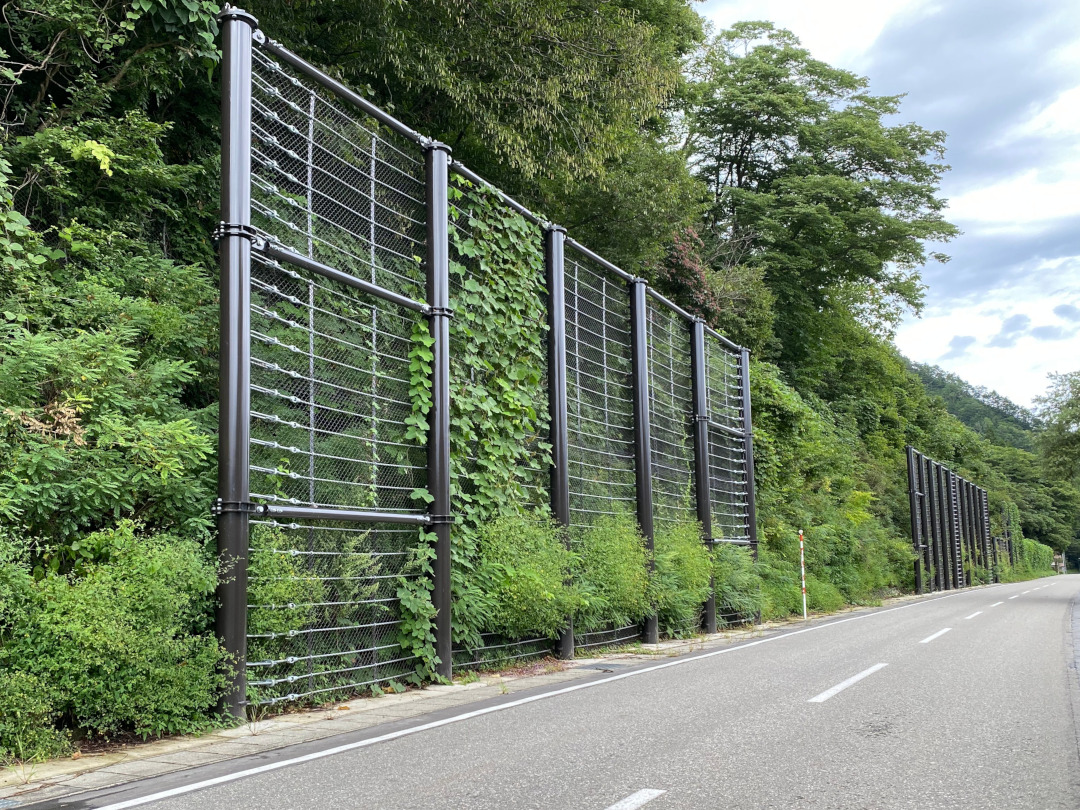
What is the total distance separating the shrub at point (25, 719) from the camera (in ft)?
17.2

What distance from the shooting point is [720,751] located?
17.9 ft

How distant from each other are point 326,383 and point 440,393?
146 centimetres

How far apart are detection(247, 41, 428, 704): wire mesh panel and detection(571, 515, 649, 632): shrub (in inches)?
142

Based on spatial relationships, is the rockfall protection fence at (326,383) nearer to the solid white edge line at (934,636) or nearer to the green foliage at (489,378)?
the green foliage at (489,378)

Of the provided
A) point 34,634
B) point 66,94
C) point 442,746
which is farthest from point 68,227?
point 442,746

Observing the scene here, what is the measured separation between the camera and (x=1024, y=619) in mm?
17969

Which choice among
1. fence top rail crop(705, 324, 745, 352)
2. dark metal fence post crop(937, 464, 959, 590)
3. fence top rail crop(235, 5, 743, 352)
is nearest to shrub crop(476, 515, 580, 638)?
fence top rail crop(235, 5, 743, 352)

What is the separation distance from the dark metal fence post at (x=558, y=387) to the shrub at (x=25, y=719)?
687cm

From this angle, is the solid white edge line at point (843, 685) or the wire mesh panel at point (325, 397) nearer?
the wire mesh panel at point (325, 397)

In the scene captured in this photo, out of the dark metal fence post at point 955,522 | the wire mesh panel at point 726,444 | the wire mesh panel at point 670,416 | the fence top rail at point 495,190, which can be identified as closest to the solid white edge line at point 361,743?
the wire mesh panel at point 670,416

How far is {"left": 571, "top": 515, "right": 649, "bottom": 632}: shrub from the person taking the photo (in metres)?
12.1

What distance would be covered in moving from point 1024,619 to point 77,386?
57.6ft

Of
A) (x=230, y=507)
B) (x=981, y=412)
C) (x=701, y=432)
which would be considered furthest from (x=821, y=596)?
(x=981, y=412)

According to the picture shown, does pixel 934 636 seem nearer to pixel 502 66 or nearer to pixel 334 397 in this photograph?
pixel 334 397
